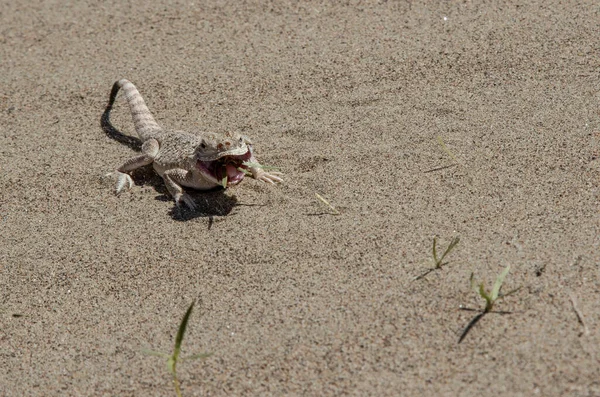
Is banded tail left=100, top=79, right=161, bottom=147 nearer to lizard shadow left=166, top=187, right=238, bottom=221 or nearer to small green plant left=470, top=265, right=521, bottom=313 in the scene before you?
lizard shadow left=166, top=187, right=238, bottom=221

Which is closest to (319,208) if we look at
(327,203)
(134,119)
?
(327,203)

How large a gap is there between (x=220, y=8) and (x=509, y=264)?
484 centimetres

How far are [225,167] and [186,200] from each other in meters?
0.42

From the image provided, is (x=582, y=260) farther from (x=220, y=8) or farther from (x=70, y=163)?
(x=220, y=8)

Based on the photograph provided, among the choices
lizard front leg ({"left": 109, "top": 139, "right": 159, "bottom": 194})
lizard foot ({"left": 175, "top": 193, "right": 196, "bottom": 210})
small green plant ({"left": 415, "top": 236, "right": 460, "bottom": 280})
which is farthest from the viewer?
lizard front leg ({"left": 109, "top": 139, "right": 159, "bottom": 194})

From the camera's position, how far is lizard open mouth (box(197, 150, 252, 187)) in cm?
526

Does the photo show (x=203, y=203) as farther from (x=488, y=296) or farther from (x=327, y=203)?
(x=488, y=296)

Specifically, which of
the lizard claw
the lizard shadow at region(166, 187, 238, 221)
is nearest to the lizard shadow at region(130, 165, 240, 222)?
the lizard shadow at region(166, 187, 238, 221)

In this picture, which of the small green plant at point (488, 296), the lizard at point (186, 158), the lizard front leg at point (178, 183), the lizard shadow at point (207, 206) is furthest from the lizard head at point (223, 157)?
the small green plant at point (488, 296)

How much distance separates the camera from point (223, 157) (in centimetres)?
525

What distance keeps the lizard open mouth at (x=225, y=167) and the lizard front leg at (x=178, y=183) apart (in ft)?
0.94

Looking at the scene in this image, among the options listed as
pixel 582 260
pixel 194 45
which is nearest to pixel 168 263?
pixel 582 260

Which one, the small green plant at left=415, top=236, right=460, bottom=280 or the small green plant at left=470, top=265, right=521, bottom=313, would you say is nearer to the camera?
the small green plant at left=470, top=265, right=521, bottom=313

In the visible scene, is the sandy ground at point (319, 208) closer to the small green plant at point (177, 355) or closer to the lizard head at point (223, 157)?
the small green plant at point (177, 355)
